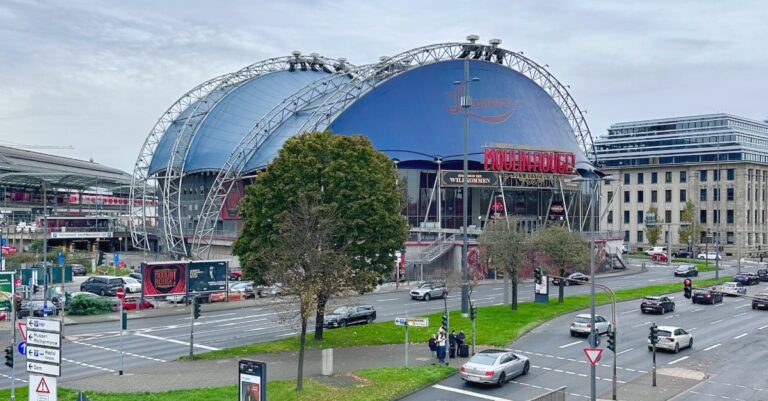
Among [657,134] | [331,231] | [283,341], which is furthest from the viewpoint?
[657,134]

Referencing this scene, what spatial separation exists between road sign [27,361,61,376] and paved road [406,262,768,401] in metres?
14.7

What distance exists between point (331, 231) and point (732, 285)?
49.0m

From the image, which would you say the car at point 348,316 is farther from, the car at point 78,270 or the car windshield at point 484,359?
the car at point 78,270

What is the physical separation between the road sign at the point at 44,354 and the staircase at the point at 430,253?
62288 millimetres

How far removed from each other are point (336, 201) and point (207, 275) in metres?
24.0

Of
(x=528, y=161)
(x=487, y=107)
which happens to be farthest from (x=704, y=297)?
(x=487, y=107)

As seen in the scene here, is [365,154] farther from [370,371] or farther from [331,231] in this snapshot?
[370,371]

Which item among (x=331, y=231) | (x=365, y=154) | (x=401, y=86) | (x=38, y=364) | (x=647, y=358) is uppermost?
(x=401, y=86)

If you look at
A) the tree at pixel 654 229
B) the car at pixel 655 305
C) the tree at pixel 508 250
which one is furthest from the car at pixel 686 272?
the tree at pixel 508 250

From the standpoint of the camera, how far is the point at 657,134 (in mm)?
165000

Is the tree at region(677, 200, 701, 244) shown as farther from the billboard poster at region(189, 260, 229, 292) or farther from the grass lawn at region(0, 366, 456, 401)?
the grass lawn at region(0, 366, 456, 401)

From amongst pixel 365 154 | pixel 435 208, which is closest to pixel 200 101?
pixel 435 208

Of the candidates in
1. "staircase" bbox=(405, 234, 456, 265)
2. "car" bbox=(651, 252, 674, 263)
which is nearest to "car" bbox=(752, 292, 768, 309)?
"staircase" bbox=(405, 234, 456, 265)

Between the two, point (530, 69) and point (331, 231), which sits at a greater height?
point (530, 69)
